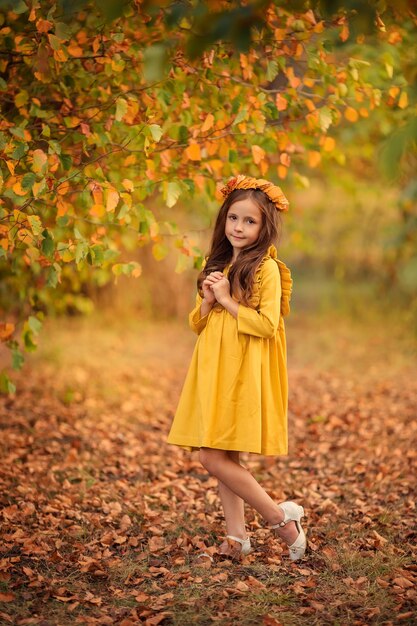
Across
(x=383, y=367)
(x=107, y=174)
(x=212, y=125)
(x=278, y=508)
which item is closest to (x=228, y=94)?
(x=212, y=125)

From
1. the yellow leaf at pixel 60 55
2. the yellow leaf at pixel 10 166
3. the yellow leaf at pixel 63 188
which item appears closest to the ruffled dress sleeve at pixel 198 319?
the yellow leaf at pixel 63 188

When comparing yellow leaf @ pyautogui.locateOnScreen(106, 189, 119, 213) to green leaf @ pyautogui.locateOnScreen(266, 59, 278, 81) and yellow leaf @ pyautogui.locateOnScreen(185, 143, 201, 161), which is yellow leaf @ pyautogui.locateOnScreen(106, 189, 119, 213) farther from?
green leaf @ pyautogui.locateOnScreen(266, 59, 278, 81)

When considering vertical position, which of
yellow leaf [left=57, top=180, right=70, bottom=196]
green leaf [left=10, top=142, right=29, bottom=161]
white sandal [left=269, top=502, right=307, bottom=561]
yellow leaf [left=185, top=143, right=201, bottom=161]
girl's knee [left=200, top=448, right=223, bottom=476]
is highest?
yellow leaf [left=185, top=143, right=201, bottom=161]

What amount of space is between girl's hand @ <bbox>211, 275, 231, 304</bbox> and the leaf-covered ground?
4.05 feet

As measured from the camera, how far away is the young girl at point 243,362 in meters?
3.31

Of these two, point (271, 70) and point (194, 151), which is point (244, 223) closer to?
point (194, 151)

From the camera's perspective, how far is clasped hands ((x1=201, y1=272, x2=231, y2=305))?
11.0ft

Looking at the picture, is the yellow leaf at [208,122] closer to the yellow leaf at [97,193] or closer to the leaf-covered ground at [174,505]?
the yellow leaf at [97,193]

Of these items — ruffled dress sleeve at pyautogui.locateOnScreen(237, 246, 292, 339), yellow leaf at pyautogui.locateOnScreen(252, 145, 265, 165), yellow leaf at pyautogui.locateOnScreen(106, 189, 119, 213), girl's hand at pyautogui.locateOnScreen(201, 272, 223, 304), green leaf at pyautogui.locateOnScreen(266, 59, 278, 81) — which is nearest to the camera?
ruffled dress sleeve at pyautogui.locateOnScreen(237, 246, 292, 339)

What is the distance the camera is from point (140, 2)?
345cm

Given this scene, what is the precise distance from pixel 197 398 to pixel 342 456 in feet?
7.31

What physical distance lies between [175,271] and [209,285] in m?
1.04

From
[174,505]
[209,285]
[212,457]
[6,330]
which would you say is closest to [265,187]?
[209,285]

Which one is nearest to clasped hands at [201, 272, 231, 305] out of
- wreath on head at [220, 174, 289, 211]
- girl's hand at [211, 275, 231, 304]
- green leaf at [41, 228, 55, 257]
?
girl's hand at [211, 275, 231, 304]
